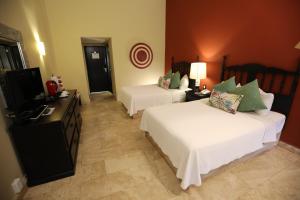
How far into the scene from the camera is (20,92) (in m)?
1.62

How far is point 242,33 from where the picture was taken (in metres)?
2.65

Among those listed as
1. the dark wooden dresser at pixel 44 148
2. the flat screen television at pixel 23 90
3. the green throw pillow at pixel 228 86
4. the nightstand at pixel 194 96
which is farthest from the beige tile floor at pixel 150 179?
the nightstand at pixel 194 96

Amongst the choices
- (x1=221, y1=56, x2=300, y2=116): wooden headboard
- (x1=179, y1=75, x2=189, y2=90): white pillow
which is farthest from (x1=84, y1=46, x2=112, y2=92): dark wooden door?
(x1=221, y1=56, x2=300, y2=116): wooden headboard

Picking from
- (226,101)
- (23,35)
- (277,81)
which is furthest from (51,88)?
(277,81)

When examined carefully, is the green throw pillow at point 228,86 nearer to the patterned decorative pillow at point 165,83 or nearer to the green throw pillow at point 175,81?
the green throw pillow at point 175,81

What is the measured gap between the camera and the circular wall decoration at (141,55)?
4.84m

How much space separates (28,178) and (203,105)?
2.56 metres

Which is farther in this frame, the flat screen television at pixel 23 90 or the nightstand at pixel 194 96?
the nightstand at pixel 194 96

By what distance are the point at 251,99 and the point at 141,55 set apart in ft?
11.8

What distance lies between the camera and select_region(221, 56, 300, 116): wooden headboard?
2.12 m

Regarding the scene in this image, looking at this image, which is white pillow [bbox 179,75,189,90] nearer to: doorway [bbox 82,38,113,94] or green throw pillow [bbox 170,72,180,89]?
green throw pillow [bbox 170,72,180,89]

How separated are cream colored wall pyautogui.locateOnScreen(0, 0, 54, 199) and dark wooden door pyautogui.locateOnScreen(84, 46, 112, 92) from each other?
7.41 ft

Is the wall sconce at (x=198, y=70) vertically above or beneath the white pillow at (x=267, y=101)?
above

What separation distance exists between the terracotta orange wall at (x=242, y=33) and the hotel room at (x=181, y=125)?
0.05ft
